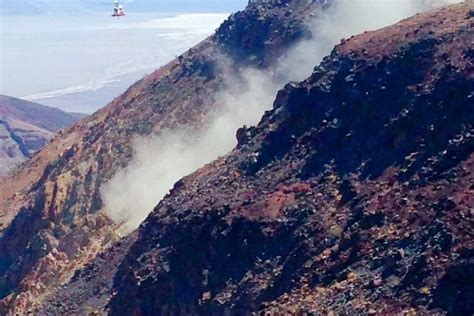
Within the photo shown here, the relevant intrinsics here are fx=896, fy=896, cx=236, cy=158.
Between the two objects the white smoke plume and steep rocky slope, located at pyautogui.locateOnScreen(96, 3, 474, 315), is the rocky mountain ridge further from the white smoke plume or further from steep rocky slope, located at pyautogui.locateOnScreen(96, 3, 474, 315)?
the white smoke plume

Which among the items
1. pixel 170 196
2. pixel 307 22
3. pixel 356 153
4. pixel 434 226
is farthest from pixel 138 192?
pixel 434 226

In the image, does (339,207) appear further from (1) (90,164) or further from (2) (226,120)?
(1) (90,164)

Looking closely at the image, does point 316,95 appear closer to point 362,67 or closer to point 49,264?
point 362,67

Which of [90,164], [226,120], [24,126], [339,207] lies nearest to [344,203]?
[339,207]

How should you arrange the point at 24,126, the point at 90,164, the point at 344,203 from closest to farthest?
the point at 344,203, the point at 90,164, the point at 24,126

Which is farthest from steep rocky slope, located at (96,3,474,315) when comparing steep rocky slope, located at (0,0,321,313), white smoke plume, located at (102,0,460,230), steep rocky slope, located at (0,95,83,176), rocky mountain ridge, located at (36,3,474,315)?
steep rocky slope, located at (0,95,83,176)

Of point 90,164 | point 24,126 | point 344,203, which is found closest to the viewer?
point 344,203
